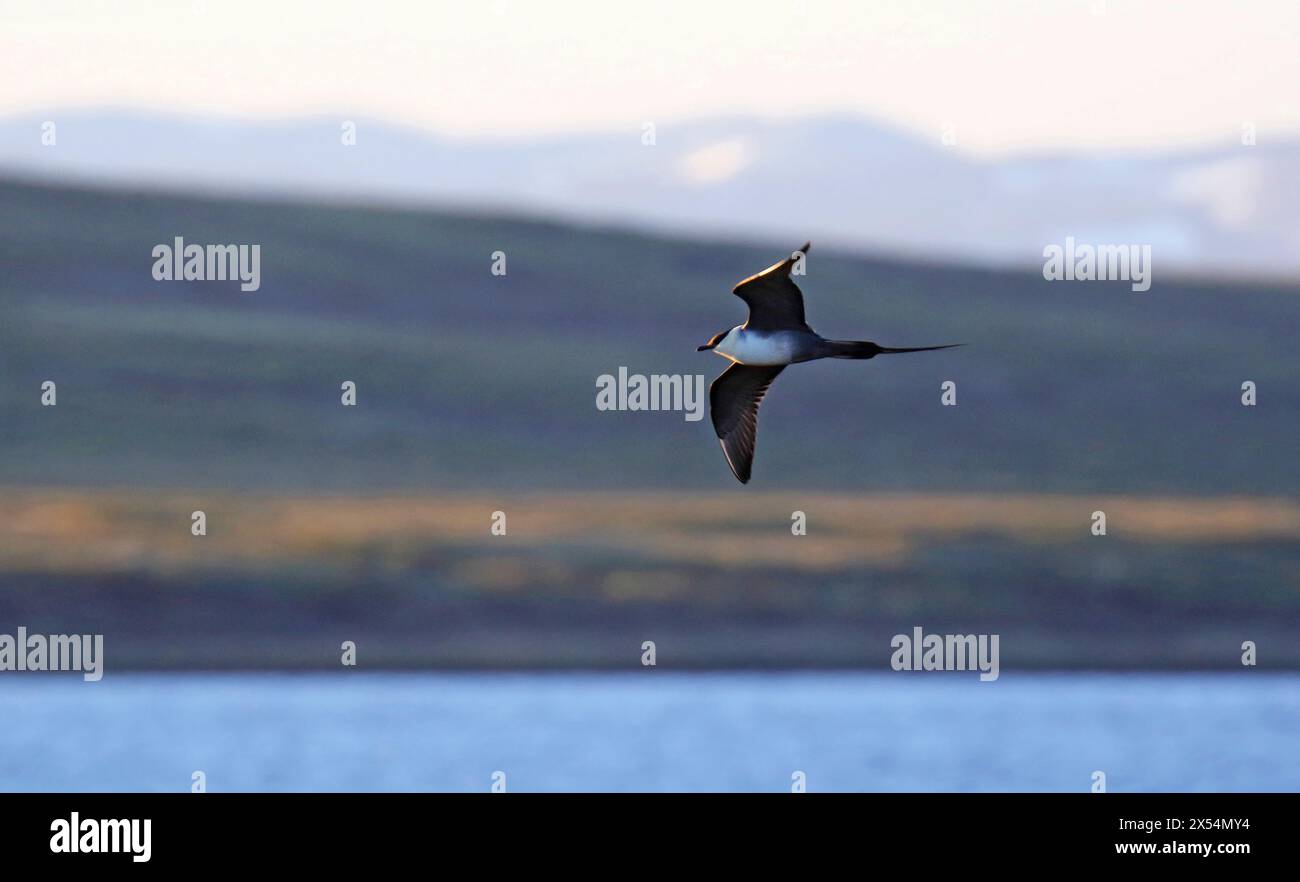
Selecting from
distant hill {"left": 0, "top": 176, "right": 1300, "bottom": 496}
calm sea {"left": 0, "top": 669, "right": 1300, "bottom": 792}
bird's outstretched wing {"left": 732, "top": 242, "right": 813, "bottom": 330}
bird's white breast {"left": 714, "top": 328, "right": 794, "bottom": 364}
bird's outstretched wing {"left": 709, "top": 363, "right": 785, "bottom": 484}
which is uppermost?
distant hill {"left": 0, "top": 176, "right": 1300, "bottom": 496}

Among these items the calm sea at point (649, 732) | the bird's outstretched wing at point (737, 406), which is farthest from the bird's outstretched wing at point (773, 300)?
the calm sea at point (649, 732)

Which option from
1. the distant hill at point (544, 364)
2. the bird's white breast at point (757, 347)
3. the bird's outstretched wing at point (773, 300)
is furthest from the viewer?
the distant hill at point (544, 364)

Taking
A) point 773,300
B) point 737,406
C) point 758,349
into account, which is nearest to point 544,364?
point 737,406

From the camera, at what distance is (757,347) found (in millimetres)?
15359

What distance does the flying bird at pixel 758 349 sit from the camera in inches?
563

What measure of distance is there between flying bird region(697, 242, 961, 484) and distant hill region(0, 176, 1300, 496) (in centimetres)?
3152

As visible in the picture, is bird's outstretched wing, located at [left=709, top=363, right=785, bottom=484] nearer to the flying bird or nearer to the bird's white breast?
the flying bird

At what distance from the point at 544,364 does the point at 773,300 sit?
4169 cm

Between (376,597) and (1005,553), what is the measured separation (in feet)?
44.1

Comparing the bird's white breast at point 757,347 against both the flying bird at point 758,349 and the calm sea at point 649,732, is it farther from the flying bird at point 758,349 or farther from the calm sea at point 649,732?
the calm sea at point 649,732

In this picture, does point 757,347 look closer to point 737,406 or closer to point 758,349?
point 758,349

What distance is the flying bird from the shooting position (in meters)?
14.3

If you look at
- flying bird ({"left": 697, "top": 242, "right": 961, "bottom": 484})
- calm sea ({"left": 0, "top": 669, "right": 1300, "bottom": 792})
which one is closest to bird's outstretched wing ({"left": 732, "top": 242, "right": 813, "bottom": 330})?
flying bird ({"left": 697, "top": 242, "right": 961, "bottom": 484})

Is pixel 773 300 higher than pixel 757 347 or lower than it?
higher
